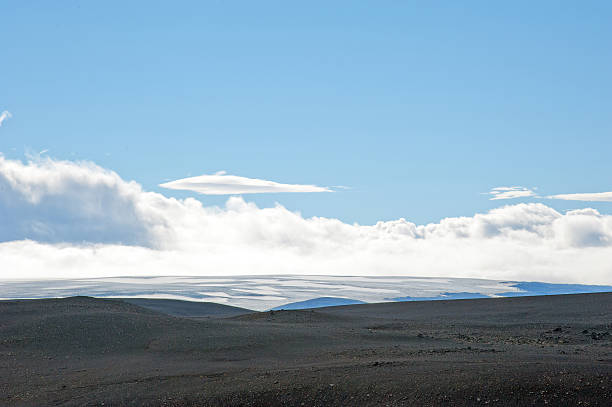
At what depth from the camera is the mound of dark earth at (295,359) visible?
39.8 ft

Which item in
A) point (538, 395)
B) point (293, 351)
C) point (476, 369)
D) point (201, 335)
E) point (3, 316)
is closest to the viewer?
point (538, 395)

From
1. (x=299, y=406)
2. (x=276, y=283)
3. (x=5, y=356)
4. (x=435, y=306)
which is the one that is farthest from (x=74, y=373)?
(x=276, y=283)

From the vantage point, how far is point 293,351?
1806 centimetres

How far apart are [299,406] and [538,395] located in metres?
4.21

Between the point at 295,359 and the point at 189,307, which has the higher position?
the point at 189,307

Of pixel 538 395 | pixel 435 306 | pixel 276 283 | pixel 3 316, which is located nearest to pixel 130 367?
pixel 538 395

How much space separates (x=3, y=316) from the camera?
25.8 m

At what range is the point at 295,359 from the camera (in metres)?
16.8

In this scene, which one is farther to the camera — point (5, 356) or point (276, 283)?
Answer: point (276, 283)

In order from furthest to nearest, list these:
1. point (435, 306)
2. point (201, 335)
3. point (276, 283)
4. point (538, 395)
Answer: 1. point (276, 283)
2. point (435, 306)
3. point (201, 335)
4. point (538, 395)

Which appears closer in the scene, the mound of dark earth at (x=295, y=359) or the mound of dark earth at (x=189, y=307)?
the mound of dark earth at (x=295, y=359)

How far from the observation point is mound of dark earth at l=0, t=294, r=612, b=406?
1212cm

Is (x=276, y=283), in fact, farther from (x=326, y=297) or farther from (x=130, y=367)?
(x=130, y=367)

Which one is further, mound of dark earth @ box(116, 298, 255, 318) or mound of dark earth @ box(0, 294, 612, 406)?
mound of dark earth @ box(116, 298, 255, 318)
